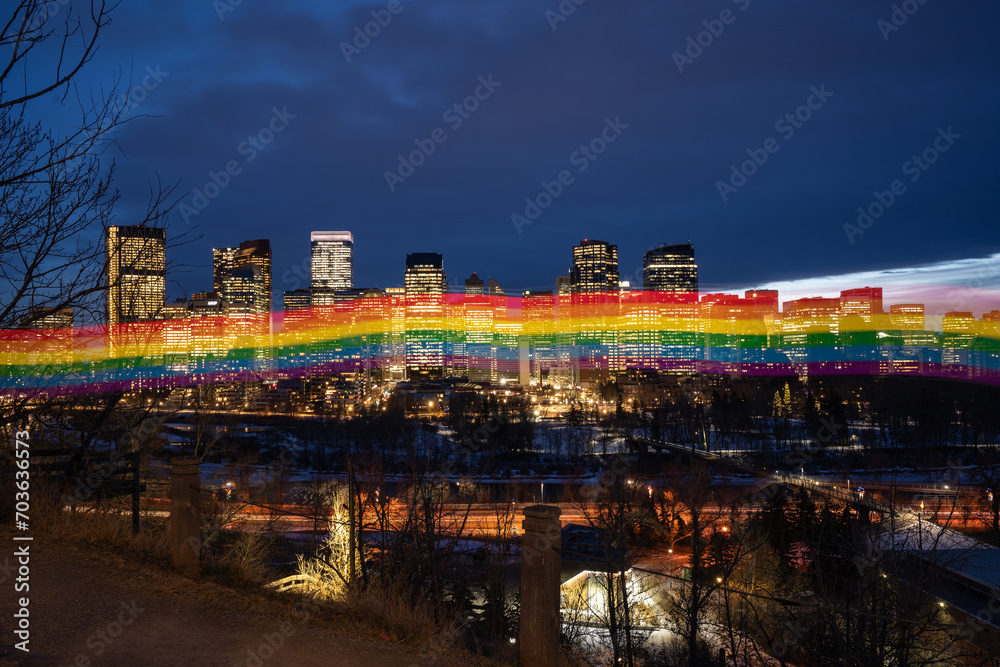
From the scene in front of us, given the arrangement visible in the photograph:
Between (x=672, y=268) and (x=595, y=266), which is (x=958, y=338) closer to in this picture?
(x=672, y=268)

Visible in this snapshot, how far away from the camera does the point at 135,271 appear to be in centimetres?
705

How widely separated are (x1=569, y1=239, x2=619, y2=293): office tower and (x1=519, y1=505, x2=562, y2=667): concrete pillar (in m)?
130

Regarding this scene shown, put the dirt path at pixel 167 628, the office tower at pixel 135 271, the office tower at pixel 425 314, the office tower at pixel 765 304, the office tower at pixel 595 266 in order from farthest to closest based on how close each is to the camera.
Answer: the office tower at pixel 595 266, the office tower at pixel 425 314, the office tower at pixel 765 304, the office tower at pixel 135 271, the dirt path at pixel 167 628

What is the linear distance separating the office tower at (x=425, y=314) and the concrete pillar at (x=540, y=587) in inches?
4228

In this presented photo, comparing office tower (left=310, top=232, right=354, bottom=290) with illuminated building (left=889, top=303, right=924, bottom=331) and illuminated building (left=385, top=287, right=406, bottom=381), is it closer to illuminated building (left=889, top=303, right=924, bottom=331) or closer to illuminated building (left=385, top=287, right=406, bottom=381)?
illuminated building (left=385, top=287, right=406, bottom=381)

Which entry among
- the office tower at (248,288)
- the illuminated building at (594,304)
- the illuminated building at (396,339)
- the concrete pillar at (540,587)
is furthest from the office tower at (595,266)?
the concrete pillar at (540,587)

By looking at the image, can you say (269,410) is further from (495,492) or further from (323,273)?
(323,273)

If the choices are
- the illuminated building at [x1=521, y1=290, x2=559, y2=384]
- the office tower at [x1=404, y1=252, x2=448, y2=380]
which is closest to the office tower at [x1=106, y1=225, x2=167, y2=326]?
the illuminated building at [x1=521, y1=290, x2=559, y2=384]

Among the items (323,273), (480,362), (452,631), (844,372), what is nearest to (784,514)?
(452,631)

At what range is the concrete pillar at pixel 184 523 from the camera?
5609 mm

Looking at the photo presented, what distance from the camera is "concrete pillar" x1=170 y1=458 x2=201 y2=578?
5.61m

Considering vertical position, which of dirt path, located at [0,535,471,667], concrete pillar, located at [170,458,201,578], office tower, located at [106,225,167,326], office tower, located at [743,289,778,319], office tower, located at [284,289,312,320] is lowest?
dirt path, located at [0,535,471,667]

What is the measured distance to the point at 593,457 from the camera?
41.9 meters

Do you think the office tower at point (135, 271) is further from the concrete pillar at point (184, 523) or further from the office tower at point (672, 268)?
the office tower at point (672, 268)
